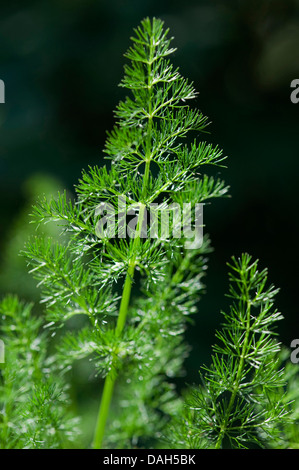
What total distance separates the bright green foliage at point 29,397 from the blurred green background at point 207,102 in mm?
552

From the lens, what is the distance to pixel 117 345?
293 millimetres

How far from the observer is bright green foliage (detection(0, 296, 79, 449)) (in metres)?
0.31

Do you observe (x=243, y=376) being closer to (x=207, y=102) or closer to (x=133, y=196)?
(x=133, y=196)

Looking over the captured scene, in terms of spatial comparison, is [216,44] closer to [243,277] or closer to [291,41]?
[291,41]

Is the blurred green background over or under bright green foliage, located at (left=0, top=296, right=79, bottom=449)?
over

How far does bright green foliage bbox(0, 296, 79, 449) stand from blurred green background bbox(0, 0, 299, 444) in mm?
552

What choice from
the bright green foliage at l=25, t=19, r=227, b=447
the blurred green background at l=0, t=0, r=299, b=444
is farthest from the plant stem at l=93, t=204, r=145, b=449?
the blurred green background at l=0, t=0, r=299, b=444

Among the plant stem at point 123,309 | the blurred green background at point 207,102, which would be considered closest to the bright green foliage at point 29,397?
the plant stem at point 123,309

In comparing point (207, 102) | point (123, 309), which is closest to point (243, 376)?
point (123, 309)

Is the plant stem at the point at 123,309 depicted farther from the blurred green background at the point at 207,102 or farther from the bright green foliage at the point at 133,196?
the blurred green background at the point at 207,102

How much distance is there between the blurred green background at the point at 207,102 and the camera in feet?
3.13

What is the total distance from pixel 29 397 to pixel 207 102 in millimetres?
729

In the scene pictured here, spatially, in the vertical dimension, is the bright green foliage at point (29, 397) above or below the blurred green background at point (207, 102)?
below

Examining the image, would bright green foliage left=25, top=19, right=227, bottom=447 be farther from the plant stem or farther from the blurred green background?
the blurred green background
